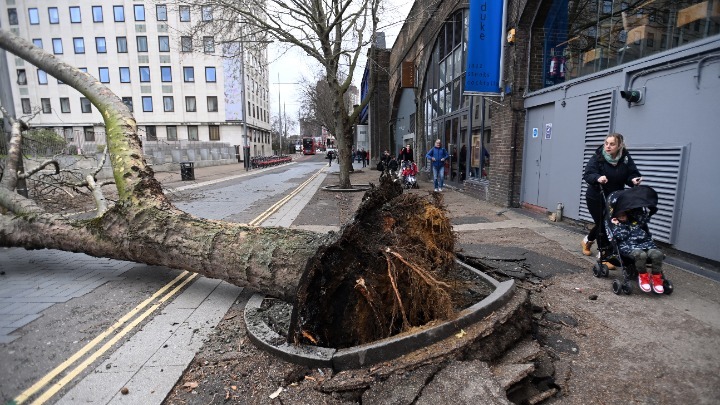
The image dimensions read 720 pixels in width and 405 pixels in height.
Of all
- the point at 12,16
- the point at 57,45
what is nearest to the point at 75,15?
the point at 57,45

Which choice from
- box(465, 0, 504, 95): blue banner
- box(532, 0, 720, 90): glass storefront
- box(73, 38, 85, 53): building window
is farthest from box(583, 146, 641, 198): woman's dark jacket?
box(73, 38, 85, 53): building window

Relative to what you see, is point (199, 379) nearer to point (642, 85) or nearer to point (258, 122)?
point (642, 85)

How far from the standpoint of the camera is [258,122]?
59156 mm

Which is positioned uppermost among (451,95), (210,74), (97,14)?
(97,14)

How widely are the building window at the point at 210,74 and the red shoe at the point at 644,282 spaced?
163 feet

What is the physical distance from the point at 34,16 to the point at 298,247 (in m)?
61.0

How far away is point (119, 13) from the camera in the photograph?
1750 inches

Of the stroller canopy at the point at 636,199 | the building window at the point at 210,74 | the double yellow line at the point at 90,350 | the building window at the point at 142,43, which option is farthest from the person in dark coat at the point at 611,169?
the building window at the point at 142,43

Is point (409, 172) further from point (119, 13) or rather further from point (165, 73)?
point (119, 13)

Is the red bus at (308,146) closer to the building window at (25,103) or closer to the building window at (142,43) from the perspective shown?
the building window at (142,43)

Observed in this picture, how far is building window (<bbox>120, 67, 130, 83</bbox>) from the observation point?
45.3 m

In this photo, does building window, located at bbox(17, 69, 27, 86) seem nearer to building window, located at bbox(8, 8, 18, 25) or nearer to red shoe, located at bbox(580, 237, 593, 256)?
building window, located at bbox(8, 8, 18, 25)

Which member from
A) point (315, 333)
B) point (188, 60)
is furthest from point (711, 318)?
point (188, 60)

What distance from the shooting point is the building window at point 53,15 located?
44.7 metres
